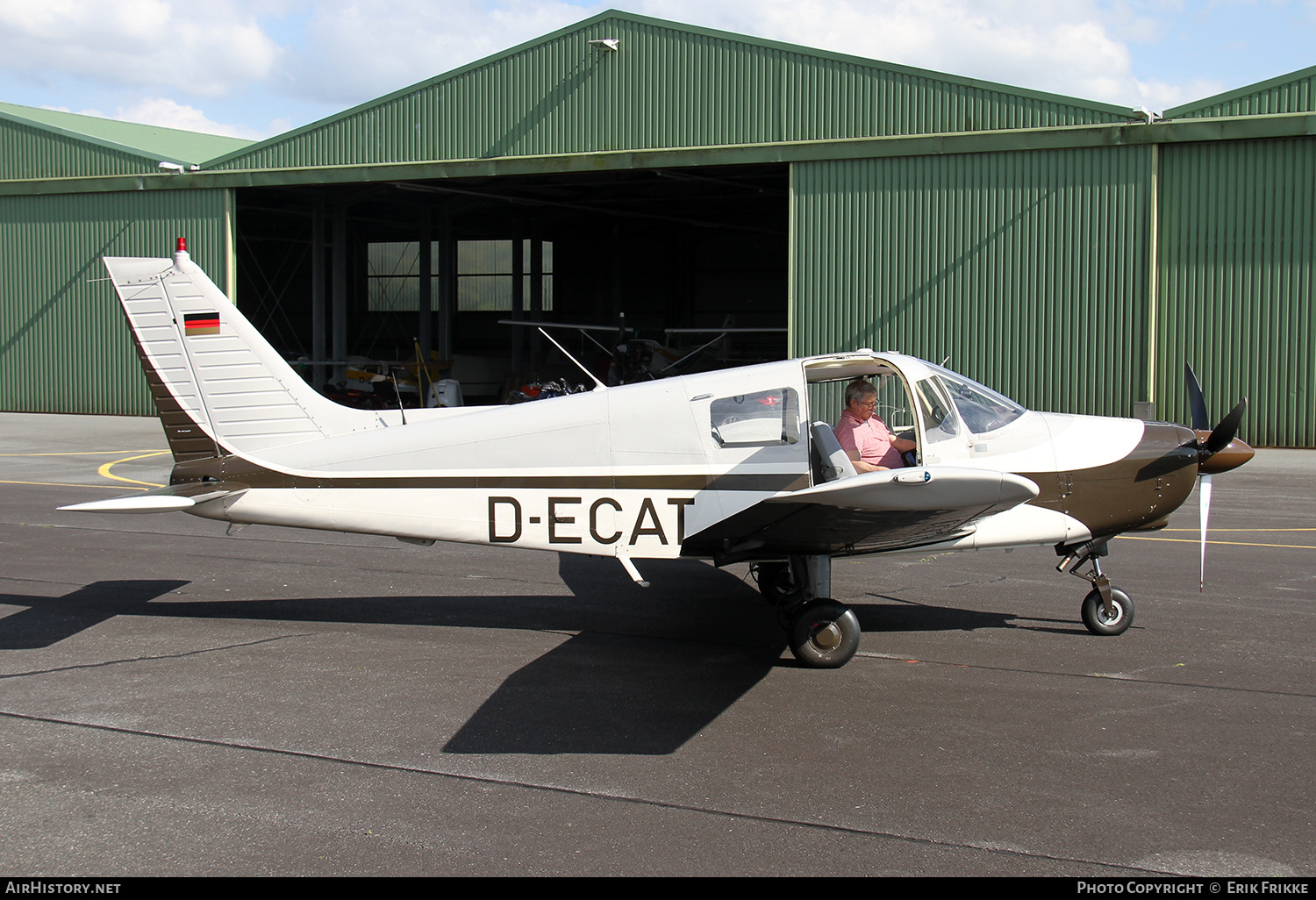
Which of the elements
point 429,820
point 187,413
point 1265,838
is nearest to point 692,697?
point 429,820

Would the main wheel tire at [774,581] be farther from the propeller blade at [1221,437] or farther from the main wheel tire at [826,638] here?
the propeller blade at [1221,437]

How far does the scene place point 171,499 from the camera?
23.6 ft

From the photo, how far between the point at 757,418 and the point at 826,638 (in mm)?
Answer: 1500

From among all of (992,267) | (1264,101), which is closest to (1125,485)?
(992,267)

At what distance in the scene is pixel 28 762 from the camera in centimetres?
512

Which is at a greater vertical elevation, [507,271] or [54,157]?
[54,157]

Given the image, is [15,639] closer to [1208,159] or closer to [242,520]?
[242,520]

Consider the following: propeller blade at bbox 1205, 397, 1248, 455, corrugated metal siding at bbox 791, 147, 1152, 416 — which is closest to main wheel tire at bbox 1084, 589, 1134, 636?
propeller blade at bbox 1205, 397, 1248, 455

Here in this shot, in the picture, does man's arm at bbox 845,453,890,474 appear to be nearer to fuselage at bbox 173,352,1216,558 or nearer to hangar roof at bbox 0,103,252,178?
fuselage at bbox 173,352,1216,558

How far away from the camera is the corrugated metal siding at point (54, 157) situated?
95.1 feet

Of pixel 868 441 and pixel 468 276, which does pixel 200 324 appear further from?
pixel 468 276

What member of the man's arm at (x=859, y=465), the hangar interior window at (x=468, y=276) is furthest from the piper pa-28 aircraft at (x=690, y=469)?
the hangar interior window at (x=468, y=276)

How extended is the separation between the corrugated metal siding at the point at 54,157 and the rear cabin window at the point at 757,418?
87.9 ft

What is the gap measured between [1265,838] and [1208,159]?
64.1 ft
